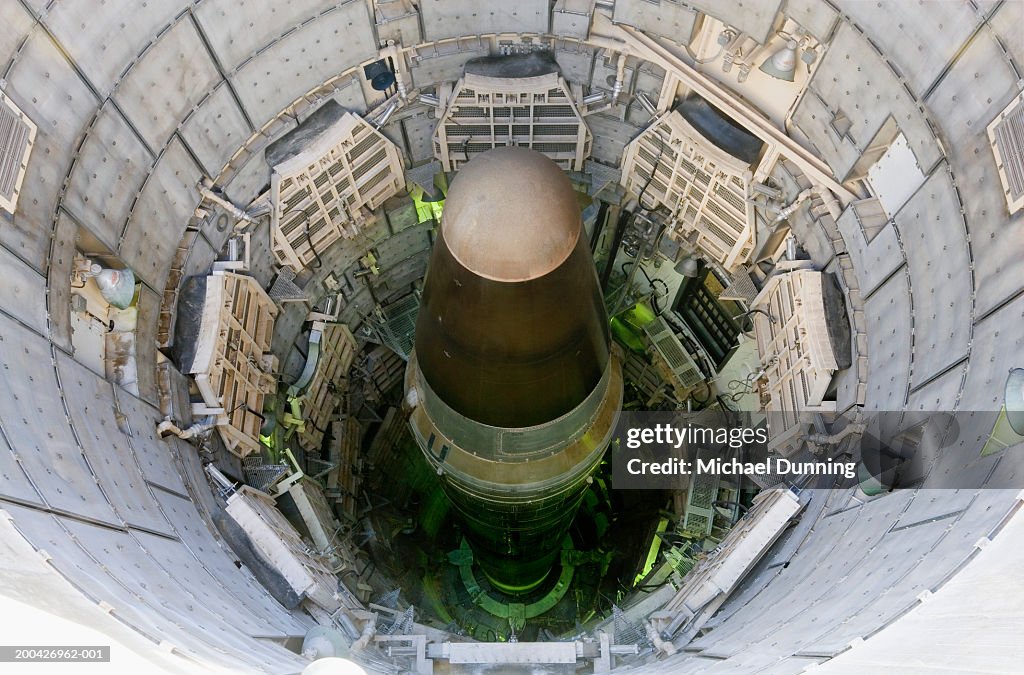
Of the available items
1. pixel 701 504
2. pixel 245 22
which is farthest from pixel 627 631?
pixel 245 22

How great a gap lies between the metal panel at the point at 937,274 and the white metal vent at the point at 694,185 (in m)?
2.26

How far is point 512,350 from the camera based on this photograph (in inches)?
261

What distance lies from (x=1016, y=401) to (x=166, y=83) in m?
8.62

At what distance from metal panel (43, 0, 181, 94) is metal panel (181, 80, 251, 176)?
A: 1003 millimetres

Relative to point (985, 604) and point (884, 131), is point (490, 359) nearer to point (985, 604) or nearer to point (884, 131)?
point (985, 604)

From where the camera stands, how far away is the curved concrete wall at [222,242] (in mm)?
6027

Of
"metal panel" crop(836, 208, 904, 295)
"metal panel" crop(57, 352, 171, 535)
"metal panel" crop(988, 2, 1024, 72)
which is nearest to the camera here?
"metal panel" crop(988, 2, 1024, 72)

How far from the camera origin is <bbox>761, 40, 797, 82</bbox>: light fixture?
8453 millimetres

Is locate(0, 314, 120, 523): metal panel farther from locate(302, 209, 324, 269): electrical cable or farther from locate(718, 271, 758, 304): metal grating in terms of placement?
locate(718, 271, 758, 304): metal grating

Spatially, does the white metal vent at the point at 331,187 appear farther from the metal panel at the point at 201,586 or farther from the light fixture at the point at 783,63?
the light fixture at the point at 783,63

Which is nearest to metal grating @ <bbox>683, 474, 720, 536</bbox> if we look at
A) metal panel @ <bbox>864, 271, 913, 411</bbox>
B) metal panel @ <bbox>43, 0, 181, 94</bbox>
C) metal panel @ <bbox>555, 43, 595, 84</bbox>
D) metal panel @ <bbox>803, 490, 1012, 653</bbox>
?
metal panel @ <bbox>864, 271, 913, 411</bbox>

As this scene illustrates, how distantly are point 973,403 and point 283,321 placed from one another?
27.7ft

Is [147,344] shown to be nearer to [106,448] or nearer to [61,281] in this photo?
[61,281]

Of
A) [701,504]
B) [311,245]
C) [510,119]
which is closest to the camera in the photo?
[510,119]
